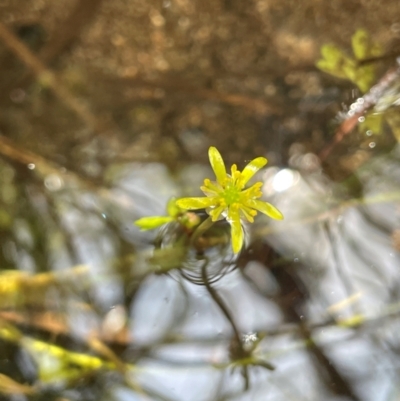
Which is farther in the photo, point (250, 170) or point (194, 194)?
point (194, 194)

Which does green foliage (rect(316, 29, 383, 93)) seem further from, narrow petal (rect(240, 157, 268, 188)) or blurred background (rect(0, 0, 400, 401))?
narrow petal (rect(240, 157, 268, 188))

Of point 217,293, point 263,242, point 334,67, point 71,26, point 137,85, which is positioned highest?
point 71,26

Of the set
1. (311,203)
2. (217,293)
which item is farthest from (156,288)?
(311,203)

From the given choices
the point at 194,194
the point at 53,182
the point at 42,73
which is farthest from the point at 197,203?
the point at 42,73

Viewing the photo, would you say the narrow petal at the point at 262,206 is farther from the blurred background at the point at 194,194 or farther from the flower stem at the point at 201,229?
the blurred background at the point at 194,194

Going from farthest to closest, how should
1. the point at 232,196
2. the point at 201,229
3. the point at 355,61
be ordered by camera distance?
the point at 355,61
the point at 201,229
the point at 232,196

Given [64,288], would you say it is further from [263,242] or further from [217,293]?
[263,242]

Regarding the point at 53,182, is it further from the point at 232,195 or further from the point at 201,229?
the point at 232,195

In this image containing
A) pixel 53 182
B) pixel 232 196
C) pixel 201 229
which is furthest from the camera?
pixel 53 182

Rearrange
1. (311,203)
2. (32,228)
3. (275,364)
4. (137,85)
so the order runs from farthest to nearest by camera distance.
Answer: (137,85), (32,228), (311,203), (275,364)
